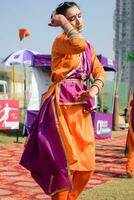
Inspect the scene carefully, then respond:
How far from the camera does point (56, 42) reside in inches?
117

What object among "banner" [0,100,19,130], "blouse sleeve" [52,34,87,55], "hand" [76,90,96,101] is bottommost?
"banner" [0,100,19,130]

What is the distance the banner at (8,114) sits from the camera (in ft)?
29.4

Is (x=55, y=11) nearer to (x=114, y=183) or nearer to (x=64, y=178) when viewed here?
(x=64, y=178)

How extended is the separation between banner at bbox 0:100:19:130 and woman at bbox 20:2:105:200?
6.00 meters

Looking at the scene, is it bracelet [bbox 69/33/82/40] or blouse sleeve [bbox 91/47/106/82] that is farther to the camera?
blouse sleeve [bbox 91/47/106/82]

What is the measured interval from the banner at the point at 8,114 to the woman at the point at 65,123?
6.00 meters

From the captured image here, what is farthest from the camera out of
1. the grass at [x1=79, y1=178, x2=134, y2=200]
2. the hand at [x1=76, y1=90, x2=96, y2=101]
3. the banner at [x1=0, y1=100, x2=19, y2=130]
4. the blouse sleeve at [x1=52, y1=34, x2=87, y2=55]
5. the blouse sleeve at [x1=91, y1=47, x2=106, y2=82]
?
the banner at [x1=0, y1=100, x2=19, y2=130]

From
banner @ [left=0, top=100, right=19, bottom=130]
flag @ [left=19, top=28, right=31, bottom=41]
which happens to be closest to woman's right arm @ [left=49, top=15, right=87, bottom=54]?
banner @ [left=0, top=100, right=19, bottom=130]

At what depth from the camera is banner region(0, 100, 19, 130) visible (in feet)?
29.4

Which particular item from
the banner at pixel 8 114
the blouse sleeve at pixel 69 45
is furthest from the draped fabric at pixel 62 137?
the banner at pixel 8 114

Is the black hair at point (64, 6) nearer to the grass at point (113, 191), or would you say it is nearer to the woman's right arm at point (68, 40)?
the woman's right arm at point (68, 40)

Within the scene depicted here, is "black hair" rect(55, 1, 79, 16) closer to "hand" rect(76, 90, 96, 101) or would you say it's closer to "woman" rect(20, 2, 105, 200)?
"woman" rect(20, 2, 105, 200)

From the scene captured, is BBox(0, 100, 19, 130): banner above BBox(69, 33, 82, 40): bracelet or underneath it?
underneath

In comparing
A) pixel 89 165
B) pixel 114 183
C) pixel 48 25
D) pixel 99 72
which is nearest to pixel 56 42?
pixel 48 25
